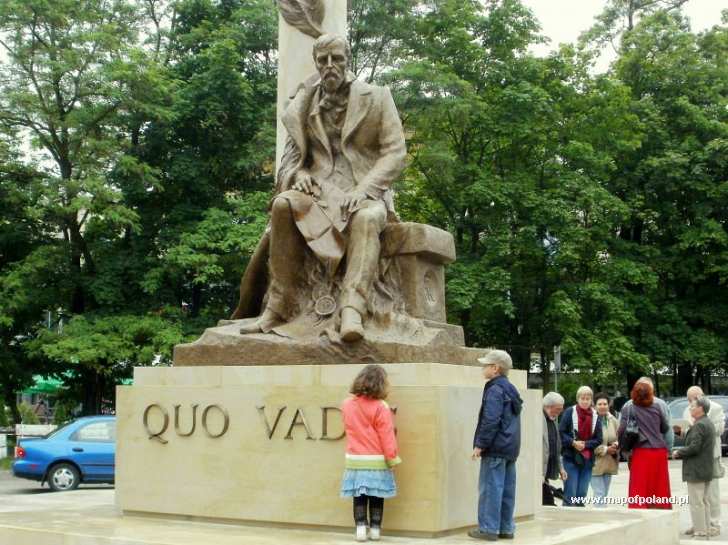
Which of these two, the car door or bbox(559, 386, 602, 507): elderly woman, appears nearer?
bbox(559, 386, 602, 507): elderly woman

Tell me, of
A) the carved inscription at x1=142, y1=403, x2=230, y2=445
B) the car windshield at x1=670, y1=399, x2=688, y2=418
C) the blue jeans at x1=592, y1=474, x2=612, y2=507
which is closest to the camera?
the carved inscription at x1=142, y1=403, x2=230, y2=445

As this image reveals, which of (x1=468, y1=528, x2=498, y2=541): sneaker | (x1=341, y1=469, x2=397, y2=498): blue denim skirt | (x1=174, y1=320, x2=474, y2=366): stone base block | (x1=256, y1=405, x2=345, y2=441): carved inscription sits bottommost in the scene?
(x1=468, y1=528, x2=498, y2=541): sneaker

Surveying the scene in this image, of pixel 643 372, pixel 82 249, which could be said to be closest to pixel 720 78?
→ pixel 643 372

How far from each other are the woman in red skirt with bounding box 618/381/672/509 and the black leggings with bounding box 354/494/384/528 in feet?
13.7

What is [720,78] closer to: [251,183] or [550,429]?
[251,183]

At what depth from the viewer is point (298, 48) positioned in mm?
11812

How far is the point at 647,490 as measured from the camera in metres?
10.5

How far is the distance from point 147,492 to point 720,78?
84.3 feet

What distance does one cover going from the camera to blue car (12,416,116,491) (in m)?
18.1

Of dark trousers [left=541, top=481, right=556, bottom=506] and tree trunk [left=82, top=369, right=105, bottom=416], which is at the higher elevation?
tree trunk [left=82, top=369, right=105, bottom=416]

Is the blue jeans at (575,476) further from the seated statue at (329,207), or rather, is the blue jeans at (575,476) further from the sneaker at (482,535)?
the sneaker at (482,535)

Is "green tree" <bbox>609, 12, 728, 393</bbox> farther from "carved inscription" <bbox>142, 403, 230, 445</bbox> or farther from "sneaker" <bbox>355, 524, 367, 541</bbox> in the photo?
"sneaker" <bbox>355, 524, 367, 541</bbox>

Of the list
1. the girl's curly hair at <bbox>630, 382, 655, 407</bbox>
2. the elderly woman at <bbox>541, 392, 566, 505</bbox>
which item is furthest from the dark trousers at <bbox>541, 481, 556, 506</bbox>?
the girl's curly hair at <bbox>630, 382, 655, 407</bbox>

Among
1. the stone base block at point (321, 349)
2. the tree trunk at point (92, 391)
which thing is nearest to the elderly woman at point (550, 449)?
the stone base block at point (321, 349)
